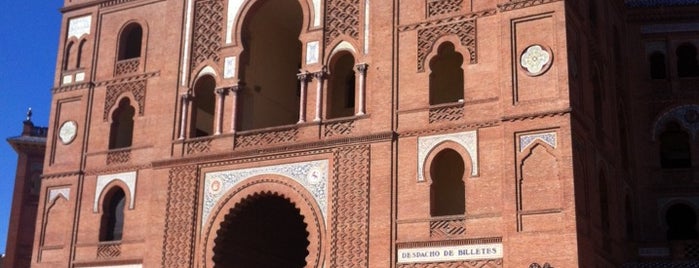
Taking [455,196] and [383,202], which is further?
[455,196]

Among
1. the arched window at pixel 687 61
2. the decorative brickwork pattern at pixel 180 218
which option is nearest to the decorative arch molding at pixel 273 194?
the decorative brickwork pattern at pixel 180 218

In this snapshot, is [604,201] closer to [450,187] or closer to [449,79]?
[450,187]

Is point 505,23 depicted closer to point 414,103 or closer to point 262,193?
point 414,103

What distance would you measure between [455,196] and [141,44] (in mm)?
9413

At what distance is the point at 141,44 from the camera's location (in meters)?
23.7

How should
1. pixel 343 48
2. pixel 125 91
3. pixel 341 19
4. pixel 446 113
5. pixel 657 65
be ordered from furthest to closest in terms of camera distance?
pixel 657 65, pixel 125 91, pixel 341 19, pixel 343 48, pixel 446 113

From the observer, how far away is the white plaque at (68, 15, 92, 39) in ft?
79.7

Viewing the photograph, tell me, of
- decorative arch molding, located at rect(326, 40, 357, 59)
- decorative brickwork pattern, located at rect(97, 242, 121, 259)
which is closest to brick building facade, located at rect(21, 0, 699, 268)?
decorative arch molding, located at rect(326, 40, 357, 59)

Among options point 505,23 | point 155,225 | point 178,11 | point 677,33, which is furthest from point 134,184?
point 677,33

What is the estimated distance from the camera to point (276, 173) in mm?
19953

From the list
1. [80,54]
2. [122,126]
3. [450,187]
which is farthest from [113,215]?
[450,187]

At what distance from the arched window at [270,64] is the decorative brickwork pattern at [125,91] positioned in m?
2.81

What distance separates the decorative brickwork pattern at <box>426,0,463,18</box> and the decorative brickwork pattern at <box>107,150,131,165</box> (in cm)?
835

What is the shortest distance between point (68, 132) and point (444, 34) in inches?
416
